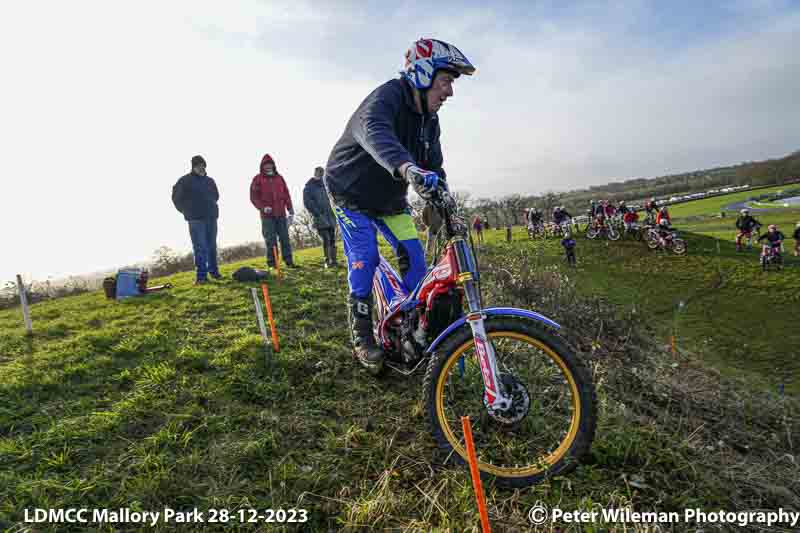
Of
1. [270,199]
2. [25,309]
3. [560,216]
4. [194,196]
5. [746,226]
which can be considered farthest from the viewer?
[746,226]

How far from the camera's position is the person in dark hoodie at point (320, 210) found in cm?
1070

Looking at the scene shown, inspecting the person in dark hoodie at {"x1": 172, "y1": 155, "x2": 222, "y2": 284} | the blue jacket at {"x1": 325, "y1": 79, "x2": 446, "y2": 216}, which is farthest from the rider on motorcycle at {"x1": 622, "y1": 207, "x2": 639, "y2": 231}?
the blue jacket at {"x1": 325, "y1": 79, "x2": 446, "y2": 216}

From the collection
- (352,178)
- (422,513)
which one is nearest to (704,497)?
(422,513)

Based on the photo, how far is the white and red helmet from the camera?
274cm

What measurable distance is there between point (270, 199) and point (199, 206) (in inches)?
67.8

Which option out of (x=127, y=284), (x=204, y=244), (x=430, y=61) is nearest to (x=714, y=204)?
(x=204, y=244)

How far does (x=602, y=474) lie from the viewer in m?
2.33

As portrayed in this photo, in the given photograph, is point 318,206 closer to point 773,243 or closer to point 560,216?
point 560,216

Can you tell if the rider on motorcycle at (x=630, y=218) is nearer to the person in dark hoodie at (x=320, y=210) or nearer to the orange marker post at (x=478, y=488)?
the person in dark hoodie at (x=320, y=210)

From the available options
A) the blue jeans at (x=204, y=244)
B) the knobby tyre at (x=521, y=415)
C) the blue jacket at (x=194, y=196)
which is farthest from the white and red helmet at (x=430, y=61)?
the blue jeans at (x=204, y=244)

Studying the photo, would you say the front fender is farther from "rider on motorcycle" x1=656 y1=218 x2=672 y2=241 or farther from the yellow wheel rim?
"rider on motorcycle" x1=656 y1=218 x2=672 y2=241

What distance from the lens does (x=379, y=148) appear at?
2525mm

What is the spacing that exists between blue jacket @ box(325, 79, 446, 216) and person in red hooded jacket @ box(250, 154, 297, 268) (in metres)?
7.04

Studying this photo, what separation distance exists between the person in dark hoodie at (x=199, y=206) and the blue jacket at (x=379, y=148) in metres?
6.82
